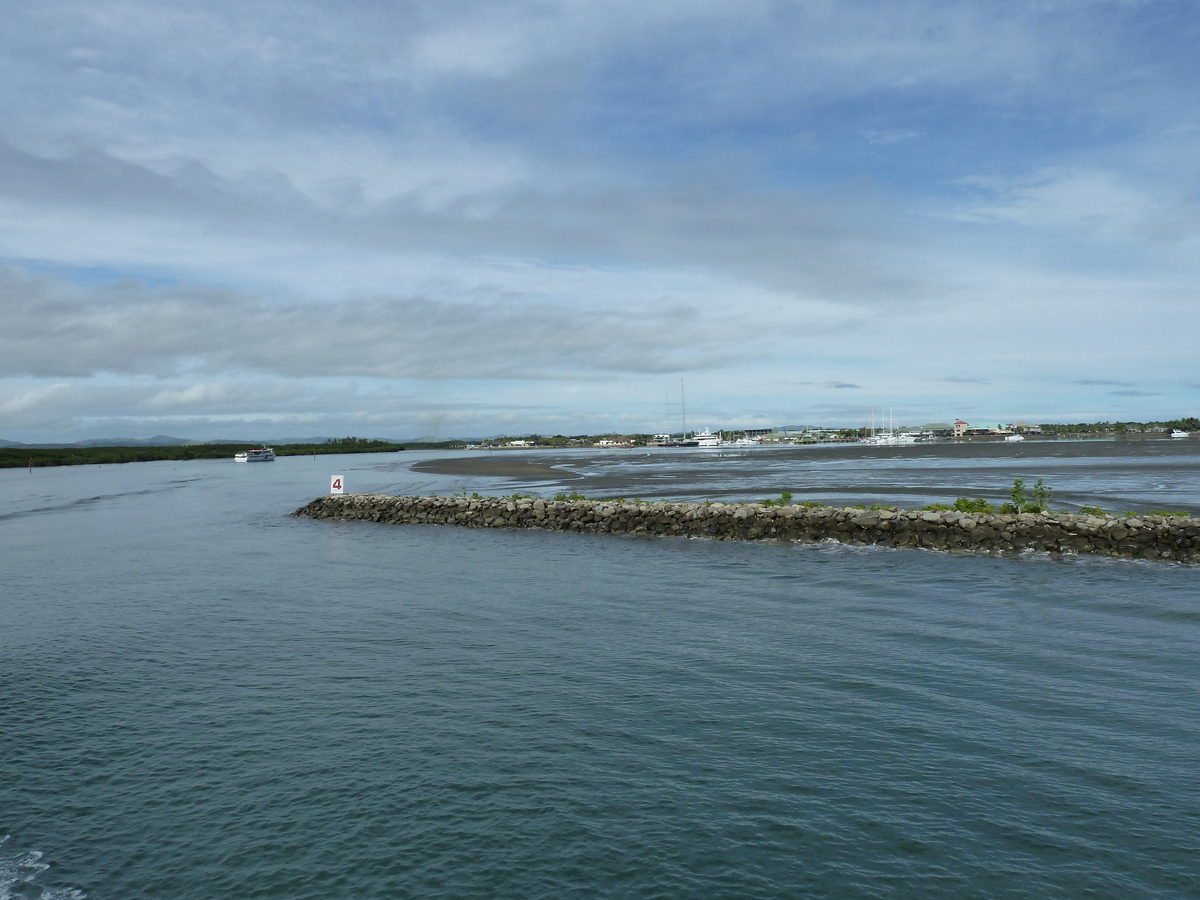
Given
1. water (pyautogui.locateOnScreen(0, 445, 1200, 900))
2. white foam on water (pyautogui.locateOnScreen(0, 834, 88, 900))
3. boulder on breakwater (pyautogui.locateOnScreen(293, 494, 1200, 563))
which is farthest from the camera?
boulder on breakwater (pyautogui.locateOnScreen(293, 494, 1200, 563))

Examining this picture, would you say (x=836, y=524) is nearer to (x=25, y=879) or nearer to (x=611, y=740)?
(x=611, y=740)

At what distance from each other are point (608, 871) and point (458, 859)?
142 centimetres

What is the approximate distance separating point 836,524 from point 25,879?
25.3 metres

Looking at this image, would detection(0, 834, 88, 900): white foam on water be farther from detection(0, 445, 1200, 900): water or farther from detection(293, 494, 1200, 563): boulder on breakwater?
detection(293, 494, 1200, 563): boulder on breakwater

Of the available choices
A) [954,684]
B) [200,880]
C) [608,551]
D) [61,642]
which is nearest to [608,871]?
[200,880]

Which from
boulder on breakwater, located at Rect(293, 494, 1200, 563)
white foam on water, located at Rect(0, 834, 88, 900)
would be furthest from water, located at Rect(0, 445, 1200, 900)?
boulder on breakwater, located at Rect(293, 494, 1200, 563)

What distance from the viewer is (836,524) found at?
28047 mm

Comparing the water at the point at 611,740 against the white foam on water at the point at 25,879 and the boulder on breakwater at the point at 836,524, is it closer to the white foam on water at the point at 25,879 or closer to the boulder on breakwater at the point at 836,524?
the white foam on water at the point at 25,879

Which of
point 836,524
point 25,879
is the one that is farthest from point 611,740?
point 836,524

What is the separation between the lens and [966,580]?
20.2 metres

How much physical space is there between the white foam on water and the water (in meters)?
0.04

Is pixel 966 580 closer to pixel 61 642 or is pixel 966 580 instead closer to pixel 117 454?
pixel 61 642

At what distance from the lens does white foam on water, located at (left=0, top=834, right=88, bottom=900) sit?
6.71 meters

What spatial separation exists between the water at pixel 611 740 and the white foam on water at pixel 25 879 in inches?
1.5
